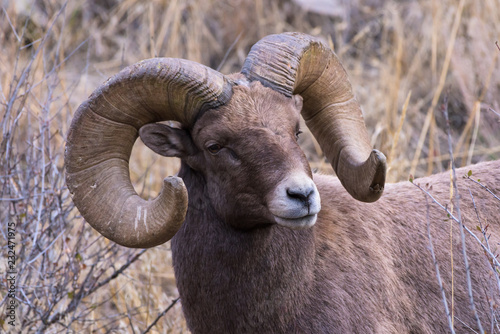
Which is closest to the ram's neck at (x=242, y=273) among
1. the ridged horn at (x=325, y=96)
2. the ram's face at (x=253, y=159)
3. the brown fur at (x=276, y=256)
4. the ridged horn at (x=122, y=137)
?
the brown fur at (x=276, y=256)

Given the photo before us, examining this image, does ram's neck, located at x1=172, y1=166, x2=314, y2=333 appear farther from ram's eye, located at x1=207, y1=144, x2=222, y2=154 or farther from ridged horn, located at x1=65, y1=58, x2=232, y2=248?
ridged horn, located at x1=65, y1=58, x2=232, y2=248

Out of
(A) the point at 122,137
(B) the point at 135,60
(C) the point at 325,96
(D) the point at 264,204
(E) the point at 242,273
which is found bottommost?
(B) the point at 135,60

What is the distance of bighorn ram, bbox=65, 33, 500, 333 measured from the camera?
442 centimetres

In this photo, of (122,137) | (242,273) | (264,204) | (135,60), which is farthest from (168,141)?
(135,60)

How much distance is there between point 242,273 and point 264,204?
60 cm

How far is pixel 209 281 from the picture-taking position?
475 cm

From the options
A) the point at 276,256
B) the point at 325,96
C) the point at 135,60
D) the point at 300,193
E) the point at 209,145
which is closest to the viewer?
the point at 300,193

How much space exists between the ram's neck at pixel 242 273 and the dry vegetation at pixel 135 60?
162 centimetres

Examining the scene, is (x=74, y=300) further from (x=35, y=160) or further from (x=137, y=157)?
(x=137, y=157)

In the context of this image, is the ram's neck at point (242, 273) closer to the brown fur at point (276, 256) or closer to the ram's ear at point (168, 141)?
the brown fur at point (276, 256)

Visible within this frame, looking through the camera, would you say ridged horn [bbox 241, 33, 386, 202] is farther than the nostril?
Yes

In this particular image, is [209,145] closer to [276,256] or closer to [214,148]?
[214,148]

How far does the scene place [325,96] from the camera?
5.19 meters

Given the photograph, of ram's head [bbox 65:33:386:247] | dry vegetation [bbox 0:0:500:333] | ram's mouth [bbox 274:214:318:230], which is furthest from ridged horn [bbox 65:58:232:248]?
dry vegetation [bbox 0:0:500:333]
